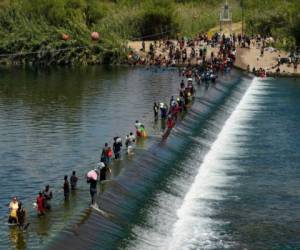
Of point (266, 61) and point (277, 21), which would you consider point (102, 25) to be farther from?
point (277, 21)

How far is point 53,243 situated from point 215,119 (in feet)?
104

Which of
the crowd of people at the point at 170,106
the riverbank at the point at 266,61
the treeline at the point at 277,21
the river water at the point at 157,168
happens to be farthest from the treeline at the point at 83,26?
the river water at the point at 157,168

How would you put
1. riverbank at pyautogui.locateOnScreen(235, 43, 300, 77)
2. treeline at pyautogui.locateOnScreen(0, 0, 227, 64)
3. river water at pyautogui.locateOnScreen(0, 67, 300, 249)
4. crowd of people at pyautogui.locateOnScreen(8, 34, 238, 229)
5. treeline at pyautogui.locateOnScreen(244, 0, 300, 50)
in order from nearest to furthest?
river water at pyautogui.locateOnScreen(0, 67, 300, 249) < crowd of people at pyautogui.locateOnScreen(8, 34, 238, 229) < riverbank at pyautogui.locateOnScreen(235, 43, 300, 77) < treeline at pyautogui.locateOnScreen(0, 0, 227, 64) < treeline at pyautogui.locateOnScreen(244, 0, 300, 50)

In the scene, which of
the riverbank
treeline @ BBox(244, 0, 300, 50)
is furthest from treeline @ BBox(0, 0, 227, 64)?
the riverbank

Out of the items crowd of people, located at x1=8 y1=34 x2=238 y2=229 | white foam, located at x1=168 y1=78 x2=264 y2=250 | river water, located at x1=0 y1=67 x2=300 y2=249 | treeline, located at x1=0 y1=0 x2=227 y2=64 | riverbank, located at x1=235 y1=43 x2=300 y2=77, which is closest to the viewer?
river water, located at x1=0 y1=67 x2=300 y2=249

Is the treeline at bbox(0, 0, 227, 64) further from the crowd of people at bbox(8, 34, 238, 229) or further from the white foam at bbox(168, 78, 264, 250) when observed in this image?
the white foam at bbox(168, 78, 264, 250)

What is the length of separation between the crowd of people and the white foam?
→ 3397 mm

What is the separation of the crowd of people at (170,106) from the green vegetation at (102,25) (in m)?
7.21

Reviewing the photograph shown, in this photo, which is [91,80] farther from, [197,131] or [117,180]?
[117,180]

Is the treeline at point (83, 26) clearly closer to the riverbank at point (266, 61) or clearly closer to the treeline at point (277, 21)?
the treeline at point (277, 21)

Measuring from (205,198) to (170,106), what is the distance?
57.0 feet

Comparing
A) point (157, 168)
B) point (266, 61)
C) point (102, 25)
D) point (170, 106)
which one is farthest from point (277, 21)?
point (157, 168)

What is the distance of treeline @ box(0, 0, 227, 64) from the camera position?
9988 centimetres

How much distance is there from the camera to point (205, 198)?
126ft
